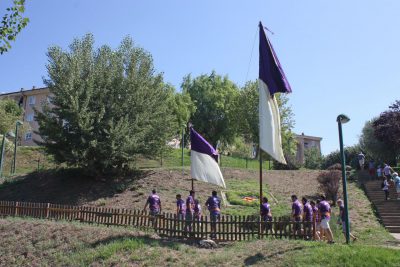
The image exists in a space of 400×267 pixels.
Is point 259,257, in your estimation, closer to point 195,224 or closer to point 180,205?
point 195,224

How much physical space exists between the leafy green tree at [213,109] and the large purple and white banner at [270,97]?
135 ft

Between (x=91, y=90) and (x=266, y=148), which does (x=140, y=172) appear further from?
(x=266, y=148)

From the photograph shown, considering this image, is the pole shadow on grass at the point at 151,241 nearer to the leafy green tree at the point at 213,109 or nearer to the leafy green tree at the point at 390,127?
the leafy green tree at the point at 390,127

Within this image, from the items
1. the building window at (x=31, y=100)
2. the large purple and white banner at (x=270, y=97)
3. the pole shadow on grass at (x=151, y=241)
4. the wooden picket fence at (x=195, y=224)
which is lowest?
the pole shadow on grass at (x=151, y=241)

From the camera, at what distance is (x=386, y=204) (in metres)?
23.9

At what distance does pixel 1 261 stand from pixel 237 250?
7770 mm

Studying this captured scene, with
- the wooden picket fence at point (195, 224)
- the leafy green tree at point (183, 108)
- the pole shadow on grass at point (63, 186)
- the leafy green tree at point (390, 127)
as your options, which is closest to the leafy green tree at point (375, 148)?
the leafy green tree at point (390, 127)

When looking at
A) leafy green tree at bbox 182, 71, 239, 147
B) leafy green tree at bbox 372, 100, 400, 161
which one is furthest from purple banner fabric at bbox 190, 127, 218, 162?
leafy green tree at bbox 182, 71, 239, 147

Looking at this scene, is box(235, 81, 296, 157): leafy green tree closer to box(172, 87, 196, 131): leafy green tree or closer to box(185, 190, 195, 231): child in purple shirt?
box(172, 87, 196, 131): leafy green tree

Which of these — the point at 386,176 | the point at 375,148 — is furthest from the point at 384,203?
the point at 375,148

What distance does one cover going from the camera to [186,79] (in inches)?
2442

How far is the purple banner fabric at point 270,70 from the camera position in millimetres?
13688

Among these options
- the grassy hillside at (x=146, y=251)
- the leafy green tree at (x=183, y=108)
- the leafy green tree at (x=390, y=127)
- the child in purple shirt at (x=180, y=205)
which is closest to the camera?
the grassy hillside at (x=146, y=251)

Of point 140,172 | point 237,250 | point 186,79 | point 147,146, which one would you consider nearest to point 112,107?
point 147,146
